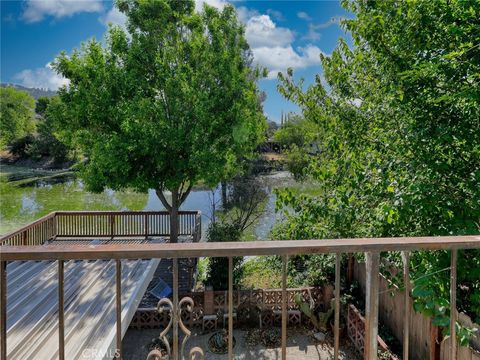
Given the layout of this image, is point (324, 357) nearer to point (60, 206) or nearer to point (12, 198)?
point (60, 206)

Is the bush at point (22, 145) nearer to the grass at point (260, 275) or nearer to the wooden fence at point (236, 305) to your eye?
the grass at point (260, 275)

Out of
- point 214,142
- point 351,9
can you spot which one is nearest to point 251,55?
point 214,142

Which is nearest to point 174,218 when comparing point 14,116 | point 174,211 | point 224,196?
point 174,211

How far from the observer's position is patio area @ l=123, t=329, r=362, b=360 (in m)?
5.59

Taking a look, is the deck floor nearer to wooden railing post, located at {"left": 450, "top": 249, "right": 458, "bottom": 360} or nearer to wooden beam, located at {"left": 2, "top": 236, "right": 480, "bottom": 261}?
wooden beam, located at {"left": 2, "top": 236, "right": 480, "bottom": 261}

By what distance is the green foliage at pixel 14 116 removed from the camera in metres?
31.8

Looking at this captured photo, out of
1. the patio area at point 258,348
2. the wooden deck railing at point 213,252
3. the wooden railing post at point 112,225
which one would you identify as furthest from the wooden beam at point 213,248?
the wooden railing post at point 112,225

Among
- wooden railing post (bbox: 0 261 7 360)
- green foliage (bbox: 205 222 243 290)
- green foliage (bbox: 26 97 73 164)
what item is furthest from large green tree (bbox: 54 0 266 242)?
green foliage (bbox: 26 97 73 164)

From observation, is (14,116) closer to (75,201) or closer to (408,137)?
(75,201)

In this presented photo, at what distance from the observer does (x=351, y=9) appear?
393cm

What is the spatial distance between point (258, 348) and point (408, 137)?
15.1 feet

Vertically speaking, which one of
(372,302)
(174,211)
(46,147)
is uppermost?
(46,147)

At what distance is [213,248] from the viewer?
1.06m

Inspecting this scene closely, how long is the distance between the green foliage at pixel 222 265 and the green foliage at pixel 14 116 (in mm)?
31440
